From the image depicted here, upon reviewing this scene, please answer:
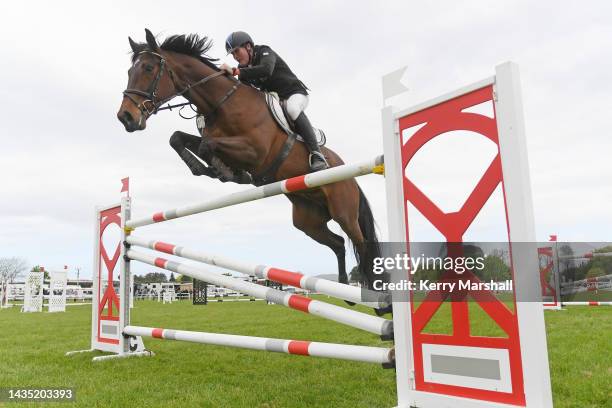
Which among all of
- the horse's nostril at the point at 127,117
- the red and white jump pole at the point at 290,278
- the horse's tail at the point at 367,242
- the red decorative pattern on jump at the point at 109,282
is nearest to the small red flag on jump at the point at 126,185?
the red decorative pattern on jump at the point at 109,282

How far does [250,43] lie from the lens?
304cm

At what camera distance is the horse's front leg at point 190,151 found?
2.74 m

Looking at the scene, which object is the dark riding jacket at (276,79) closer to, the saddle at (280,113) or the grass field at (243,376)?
the saddle at (280,113)

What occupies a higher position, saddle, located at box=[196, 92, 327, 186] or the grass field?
saddle, located at box=[196, 92, 327, 186]

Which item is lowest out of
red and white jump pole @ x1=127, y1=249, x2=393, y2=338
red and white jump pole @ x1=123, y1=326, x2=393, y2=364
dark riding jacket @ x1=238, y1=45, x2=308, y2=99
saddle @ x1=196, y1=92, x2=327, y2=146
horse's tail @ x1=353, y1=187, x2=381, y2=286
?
red and white jump pole @ x1=123, y1=326, x2=393, y2=364

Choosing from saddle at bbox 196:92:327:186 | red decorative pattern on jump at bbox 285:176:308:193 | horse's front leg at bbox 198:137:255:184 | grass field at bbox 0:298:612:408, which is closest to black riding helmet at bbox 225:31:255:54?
saddle at bbox 196:92:327:186

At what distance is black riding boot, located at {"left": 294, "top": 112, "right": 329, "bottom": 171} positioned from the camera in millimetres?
2984

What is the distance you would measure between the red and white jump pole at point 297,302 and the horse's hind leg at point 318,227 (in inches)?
38.2

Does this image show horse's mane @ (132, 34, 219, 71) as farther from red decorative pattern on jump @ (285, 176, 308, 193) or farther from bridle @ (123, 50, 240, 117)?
red decorative pattern on jump @ (285, 176, 308, 193)

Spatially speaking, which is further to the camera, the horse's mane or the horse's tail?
the horse's tail

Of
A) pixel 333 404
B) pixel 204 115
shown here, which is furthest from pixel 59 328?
pixel 333 404

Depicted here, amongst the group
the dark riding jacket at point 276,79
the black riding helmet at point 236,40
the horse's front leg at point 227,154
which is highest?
the black riding helmet at point 236,40

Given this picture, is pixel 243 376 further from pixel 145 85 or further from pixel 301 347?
pixel 145 85

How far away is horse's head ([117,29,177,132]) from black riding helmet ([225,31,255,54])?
1.47ft
